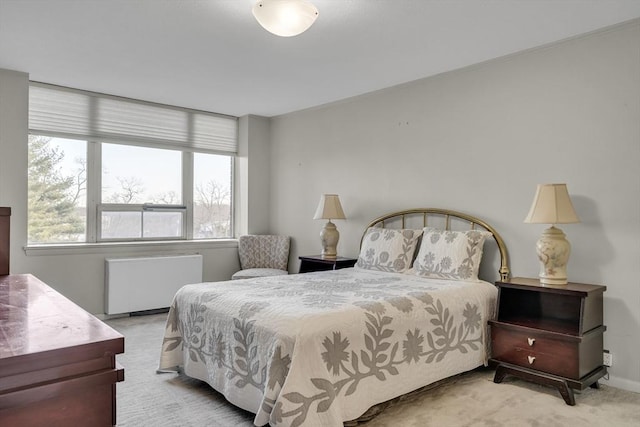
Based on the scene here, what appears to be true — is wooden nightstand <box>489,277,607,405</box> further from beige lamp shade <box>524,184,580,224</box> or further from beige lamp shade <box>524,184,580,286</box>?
beige lamp shade <box>524,184,580,224</box>

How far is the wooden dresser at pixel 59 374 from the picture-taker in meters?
0.61

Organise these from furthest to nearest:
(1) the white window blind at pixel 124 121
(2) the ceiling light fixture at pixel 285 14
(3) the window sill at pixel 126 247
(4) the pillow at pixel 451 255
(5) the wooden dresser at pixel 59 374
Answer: (1) the white window blind at pixel 124 121 < (3) the window sill at pixel 126 247 < (4) the pillow at pixel 451 255 < (2) the ceiling light fixture at pixel 285 14 < (5) the wooden dresser at pixel 59 374

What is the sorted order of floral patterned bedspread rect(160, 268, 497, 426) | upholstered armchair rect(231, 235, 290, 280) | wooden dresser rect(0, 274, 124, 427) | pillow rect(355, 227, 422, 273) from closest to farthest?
wooden dresser rect(0, 274, 124, 427) → floral patterned bedspread rect(160, 268, 497, 426) → pillow rect(355, 227, 422, 273) → upholstered armchair rect(231, 235, 290, 280)

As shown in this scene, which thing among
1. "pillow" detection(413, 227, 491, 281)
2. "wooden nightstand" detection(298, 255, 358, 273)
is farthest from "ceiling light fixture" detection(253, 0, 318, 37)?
"wooden nightstand" detection(298, 255, 358, 273)

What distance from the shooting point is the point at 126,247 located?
4.68 meters

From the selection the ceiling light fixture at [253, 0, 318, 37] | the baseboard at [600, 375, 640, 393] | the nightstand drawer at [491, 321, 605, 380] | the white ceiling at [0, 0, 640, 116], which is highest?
the white ceiling at [0, 0, 640, 116]

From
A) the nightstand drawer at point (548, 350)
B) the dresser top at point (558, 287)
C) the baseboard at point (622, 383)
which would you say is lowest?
the baseboard at point (622, 383)

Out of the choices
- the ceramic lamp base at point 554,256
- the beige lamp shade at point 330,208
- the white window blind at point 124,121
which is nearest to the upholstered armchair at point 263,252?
the beige lamp shade at point 330,208

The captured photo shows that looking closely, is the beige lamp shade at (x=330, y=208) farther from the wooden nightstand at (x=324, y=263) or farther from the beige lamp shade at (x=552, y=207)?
the beige lamp shade at (x=552, y=207)

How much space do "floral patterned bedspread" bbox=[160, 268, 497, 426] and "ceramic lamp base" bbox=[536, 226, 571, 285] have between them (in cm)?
43

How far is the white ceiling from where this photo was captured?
2639 millimetres

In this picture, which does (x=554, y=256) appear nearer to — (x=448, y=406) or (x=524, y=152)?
(x=524, y=152)

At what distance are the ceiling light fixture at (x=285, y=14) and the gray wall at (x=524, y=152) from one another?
1843 millimetres

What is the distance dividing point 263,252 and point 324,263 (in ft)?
4.14
